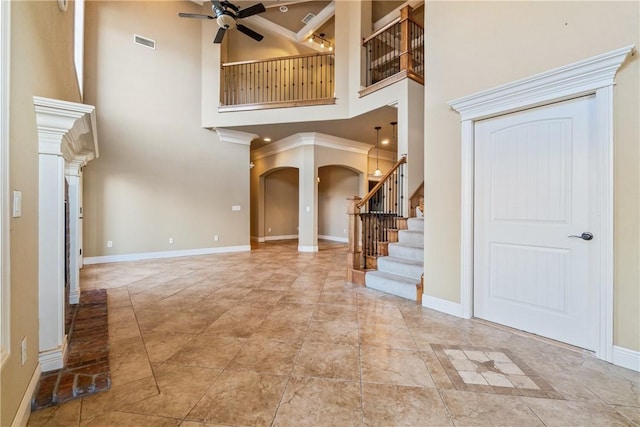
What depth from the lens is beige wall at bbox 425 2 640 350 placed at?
196cm

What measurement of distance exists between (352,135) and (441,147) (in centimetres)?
450

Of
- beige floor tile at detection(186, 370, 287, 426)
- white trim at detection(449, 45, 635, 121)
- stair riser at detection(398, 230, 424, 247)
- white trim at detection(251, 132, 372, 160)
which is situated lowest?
beige floor tile at detection(186, 370, 287, 426)

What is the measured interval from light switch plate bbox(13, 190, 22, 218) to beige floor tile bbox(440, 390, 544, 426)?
8.03 ft

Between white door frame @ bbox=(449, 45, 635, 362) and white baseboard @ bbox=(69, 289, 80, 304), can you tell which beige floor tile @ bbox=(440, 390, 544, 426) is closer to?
white door frame @ bbox=(449, 45, 635, 362)

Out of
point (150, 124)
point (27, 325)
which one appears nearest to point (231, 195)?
point (150, 124)

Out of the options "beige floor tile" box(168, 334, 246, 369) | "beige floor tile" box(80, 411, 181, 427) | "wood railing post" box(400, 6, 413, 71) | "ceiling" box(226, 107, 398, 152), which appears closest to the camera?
"beige floor tile" box(80, 411, 181, 427)

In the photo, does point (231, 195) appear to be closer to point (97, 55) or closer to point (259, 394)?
point (97, 55)

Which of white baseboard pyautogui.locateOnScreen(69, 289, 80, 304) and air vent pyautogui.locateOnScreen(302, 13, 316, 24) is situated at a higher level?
air vent pyautogui.locateOnScreen(302, 13, 316, 24)

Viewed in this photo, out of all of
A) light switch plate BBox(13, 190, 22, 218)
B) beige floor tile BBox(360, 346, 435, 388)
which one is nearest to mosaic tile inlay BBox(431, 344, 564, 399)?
beige floor tile BBox(360, 346, 435, 388)

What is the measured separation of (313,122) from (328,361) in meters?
5.25

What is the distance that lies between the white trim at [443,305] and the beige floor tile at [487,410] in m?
1.28

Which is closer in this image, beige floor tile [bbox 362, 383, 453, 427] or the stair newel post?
beige floor tile [bbox 362, 383, 453, 427]

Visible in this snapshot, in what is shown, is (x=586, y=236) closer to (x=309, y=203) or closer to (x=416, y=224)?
(x=416, y=224)

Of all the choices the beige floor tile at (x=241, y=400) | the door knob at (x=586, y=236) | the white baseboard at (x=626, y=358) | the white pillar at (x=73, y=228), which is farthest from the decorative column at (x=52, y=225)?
the white baseboard at (x=626, y=358)
